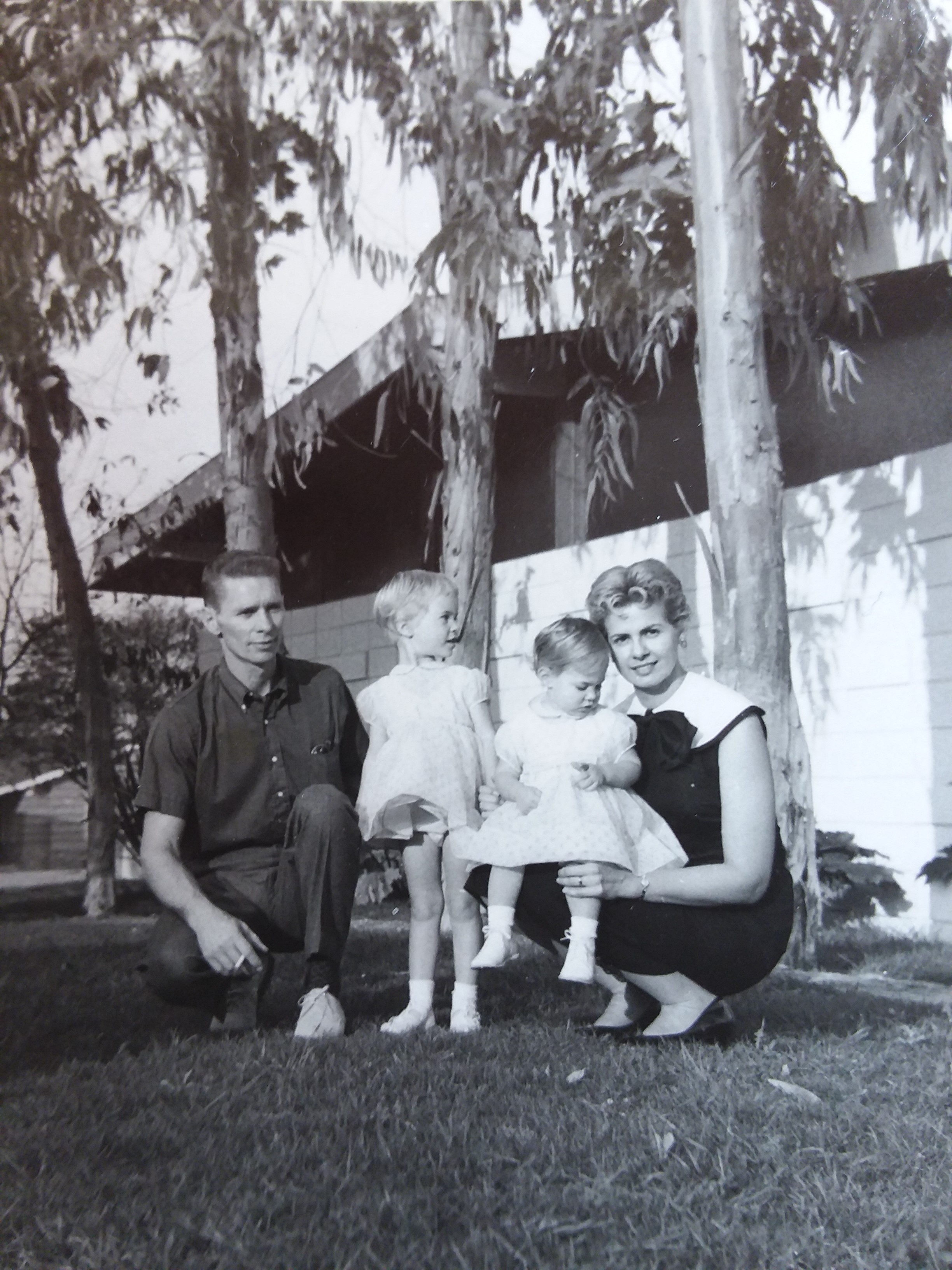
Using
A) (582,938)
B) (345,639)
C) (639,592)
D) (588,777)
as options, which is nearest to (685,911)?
(582,938)

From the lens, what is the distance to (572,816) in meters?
2.28

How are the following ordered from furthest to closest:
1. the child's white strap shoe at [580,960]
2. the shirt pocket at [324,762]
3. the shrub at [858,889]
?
the shrub at [858,889] → the shirt pocket at [324,762] → the child's white strap shoe at [580,960]

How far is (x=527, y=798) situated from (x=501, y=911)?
23 cm

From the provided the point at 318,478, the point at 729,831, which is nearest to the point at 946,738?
the point at 729,831

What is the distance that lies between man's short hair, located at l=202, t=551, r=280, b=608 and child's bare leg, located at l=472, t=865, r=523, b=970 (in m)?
0.80

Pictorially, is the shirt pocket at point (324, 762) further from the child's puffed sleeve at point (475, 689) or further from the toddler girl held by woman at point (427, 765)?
the child's puffed sleeve at point (475, 689)

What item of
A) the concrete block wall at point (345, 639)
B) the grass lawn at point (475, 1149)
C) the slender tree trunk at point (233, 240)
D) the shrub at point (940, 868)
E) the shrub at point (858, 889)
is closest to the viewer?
the grass lawn at point (475, 1149)

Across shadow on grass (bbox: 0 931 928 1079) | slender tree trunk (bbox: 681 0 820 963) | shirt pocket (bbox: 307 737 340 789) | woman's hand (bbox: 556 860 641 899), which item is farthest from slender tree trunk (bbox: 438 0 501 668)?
woman's hand (bbox: 556 860 641 899)

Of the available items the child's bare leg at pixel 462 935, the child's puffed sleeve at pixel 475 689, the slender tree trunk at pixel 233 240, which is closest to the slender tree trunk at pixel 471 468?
the slender tree trunk at pixel 233 240

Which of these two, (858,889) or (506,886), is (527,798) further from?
(858,889)

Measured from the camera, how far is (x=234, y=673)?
262cm

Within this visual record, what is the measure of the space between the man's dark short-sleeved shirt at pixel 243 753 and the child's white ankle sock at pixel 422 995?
433 mm

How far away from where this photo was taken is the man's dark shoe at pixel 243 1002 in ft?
8.09

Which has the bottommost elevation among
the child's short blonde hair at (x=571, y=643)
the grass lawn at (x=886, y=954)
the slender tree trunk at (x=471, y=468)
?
the grass lawn at (x=886, y=954)
